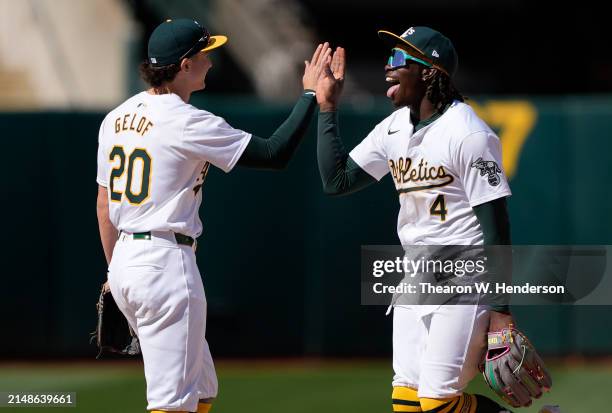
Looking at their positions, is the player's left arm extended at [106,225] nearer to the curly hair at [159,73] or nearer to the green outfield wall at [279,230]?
the curly hair at [159,73]

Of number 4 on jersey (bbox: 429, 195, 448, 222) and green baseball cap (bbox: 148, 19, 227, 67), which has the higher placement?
green baseball cap (bbox: 148, 19, 227, 67)

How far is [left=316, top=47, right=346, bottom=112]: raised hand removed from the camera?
5535mm

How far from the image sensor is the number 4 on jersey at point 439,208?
5176 mm

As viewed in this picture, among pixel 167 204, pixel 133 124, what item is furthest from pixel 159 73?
pixel 167 204

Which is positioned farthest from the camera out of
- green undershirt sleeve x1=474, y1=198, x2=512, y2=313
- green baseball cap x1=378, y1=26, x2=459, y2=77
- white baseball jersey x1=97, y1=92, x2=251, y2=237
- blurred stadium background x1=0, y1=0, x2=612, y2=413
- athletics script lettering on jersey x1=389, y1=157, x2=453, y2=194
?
blurred stadium background x1=0, y1=0, x2=612, y2=413

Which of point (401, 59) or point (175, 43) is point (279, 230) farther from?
point (175, 43)

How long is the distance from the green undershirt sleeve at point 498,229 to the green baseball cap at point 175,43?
1512mm

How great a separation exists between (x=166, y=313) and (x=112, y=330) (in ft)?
2.06

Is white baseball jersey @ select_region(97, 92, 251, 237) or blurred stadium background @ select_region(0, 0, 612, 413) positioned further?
blurred stadium background @ select_region(0, 0, 612, 413)

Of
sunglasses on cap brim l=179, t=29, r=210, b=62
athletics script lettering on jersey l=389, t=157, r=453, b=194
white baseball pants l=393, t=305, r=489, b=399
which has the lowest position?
white baseball pants l=393, t=305, r=489, b=399

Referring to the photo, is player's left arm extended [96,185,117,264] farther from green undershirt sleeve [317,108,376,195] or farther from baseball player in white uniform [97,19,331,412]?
green undershirt sleeve [317,108,376,195]

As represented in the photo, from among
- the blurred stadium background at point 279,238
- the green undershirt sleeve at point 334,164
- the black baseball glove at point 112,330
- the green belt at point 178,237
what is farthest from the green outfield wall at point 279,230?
the green belt at point 178,237

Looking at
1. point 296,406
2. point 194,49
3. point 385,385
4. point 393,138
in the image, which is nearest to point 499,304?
point 393,138

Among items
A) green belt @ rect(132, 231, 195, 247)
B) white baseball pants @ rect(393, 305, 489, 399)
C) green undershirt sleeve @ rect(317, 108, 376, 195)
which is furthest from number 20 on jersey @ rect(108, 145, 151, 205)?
white baseball pants @ rect(393, 305, 489, 399)
